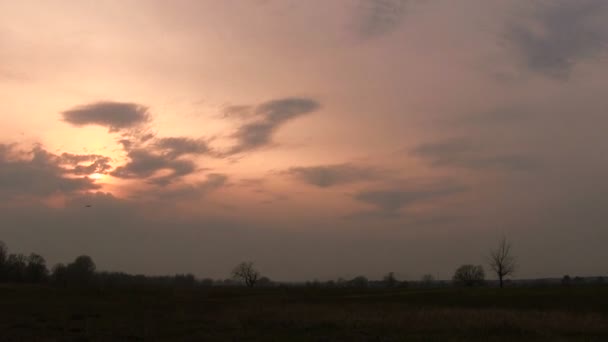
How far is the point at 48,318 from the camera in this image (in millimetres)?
27781

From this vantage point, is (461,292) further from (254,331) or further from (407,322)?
(254,331)

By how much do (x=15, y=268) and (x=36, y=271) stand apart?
5250 mm

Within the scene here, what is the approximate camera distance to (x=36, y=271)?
421 feet

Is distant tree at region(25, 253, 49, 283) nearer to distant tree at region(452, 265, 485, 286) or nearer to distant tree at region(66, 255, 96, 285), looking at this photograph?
distant tree at region(66, 255, 96, 285)

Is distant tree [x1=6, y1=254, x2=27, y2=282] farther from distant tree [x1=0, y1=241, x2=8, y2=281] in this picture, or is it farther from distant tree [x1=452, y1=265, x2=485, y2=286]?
distant tree [x1=452, y1=265, x2=485, y2=286]

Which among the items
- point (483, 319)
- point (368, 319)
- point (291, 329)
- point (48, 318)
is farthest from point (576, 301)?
point (48, 318)

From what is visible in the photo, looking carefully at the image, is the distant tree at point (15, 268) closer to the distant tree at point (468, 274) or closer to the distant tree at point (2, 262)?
the distant tree at point (2, 262)

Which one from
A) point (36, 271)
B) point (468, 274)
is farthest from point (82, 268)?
point (468, 274)

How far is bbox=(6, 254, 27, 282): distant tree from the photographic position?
401 ft

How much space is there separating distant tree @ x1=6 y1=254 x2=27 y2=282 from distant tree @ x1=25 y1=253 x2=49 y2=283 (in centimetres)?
130

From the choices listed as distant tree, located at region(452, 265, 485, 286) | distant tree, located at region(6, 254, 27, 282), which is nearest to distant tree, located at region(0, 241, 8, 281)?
distant tree, located at region(6, 254, 27, 282)

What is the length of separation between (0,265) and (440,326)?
129 meters

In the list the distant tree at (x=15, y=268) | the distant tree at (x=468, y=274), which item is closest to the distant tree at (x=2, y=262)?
the distant tree at (x=15, y=268)

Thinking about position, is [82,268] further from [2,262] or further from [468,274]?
[468,274]
